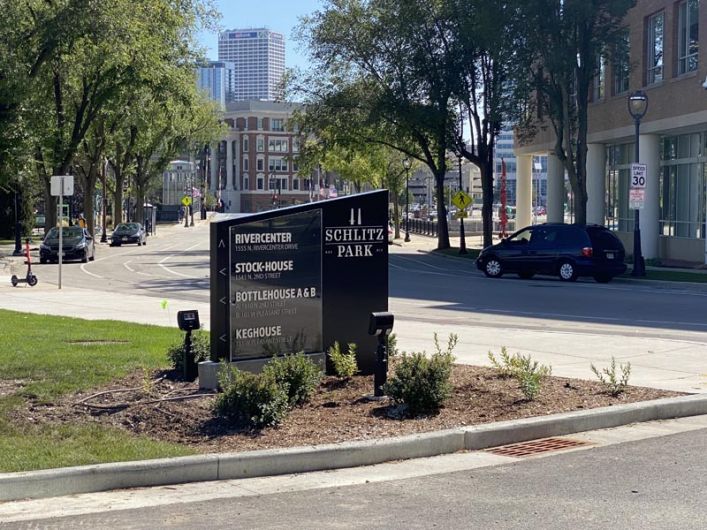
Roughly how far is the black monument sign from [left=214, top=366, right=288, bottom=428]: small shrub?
1343mm

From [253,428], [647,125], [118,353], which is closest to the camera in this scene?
[253,428]

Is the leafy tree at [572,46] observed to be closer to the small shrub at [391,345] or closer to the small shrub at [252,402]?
the small shrub at [391,345]

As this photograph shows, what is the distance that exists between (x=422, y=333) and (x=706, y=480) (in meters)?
9.01

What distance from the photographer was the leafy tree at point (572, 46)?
111ft

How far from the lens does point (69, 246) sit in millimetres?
40969

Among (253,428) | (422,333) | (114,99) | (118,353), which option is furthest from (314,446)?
(114,99)

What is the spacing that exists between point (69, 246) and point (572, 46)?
68.4 ft

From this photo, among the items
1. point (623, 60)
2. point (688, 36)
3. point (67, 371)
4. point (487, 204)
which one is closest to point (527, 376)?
point (67, 371)

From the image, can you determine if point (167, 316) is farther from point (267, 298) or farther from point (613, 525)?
point (613, 525)

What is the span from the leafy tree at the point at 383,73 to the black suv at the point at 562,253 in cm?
1456

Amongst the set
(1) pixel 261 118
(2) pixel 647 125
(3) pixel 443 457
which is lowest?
(3) pixel 443 457

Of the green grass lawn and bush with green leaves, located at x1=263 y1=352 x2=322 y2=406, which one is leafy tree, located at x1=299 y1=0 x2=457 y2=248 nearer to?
the green grass lawn

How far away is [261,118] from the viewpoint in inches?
5502

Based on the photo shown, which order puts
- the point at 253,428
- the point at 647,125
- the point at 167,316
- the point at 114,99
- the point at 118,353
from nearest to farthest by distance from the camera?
the point at 253,428, the point at 118,353, the point at 167,316, the point at 647,125, the point at 114,99
